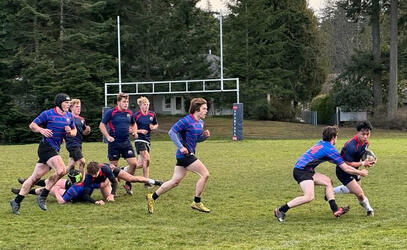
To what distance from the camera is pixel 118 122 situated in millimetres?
12391

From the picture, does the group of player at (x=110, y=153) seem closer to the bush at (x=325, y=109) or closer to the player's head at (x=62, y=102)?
the player's head at (x=62, y=102)

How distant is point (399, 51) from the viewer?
4981 cm

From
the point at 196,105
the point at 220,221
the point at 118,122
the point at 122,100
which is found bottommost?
the point at 220,221

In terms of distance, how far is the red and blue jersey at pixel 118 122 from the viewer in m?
12.4

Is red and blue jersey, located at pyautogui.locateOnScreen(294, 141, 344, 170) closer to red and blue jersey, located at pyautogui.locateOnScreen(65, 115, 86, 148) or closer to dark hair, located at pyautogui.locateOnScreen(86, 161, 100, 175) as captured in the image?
dark hair, located at pyautogui.locateOnScreen(86, 161, 100, 175)

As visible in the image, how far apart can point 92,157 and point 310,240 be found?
16301 mm

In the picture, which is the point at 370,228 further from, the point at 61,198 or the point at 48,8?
the point at 48,8

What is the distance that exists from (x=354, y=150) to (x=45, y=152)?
203 inches

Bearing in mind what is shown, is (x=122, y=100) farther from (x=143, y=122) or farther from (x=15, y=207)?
(x=15, y=207)

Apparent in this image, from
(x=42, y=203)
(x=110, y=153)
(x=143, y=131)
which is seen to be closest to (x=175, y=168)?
(x=42, y=203)

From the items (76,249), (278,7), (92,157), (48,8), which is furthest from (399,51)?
(76,249)

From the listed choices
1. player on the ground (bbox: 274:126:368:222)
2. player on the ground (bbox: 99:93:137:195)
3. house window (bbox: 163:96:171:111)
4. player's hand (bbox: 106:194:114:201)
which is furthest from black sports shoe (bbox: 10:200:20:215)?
house window (bbox: 163:96:171:111)

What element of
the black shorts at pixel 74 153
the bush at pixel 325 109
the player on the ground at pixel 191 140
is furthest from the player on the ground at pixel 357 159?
the bush at pixel 325 109

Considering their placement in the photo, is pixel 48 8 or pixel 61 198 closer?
pixel 61 198
